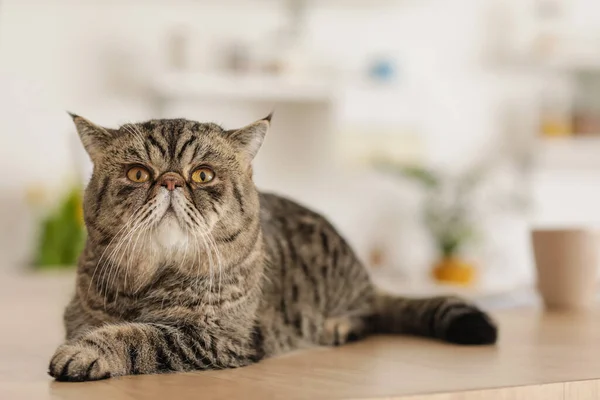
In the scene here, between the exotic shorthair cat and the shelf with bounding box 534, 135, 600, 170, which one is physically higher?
the shelf with bounding box 534, 135, 600, 170

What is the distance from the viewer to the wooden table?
2.31 feet

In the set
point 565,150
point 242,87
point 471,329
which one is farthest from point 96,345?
point 565,150

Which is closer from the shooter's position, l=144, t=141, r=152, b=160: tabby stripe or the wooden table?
the wooden table

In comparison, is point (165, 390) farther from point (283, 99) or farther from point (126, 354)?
point (283, 99)

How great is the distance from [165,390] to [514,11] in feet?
13.6

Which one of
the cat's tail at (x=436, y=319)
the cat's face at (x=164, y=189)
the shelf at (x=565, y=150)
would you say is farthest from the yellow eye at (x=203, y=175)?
the shelf at (x=565, y=150)

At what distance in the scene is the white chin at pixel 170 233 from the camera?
89 centimetres

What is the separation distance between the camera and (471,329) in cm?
106

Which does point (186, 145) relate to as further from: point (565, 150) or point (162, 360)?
point (565, 150)

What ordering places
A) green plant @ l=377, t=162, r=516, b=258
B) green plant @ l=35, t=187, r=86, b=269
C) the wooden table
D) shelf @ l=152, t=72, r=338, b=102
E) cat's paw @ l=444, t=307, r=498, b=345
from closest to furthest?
the wooden table → cat's paw @ l=444, t=307, r=498, b=345 → green plant @ l=35, t=187, r=86, b=269 → shelf @ l=152, t=72, r=338, b=102 → green plant @ l=377, t=162, r=516, b=258

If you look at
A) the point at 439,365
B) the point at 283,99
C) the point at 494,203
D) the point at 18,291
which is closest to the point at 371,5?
the point at 283,99

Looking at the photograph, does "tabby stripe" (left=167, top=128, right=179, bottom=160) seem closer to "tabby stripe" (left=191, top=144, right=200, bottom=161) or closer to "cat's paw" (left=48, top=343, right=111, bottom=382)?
"tabby stripe" (left=191, top=144, right=200, bottom=161)

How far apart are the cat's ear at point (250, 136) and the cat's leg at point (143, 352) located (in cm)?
23

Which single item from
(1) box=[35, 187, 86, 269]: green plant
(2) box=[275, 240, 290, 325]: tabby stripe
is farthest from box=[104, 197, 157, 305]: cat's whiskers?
(1) box=[35, 187, 86, 269]: green plant
